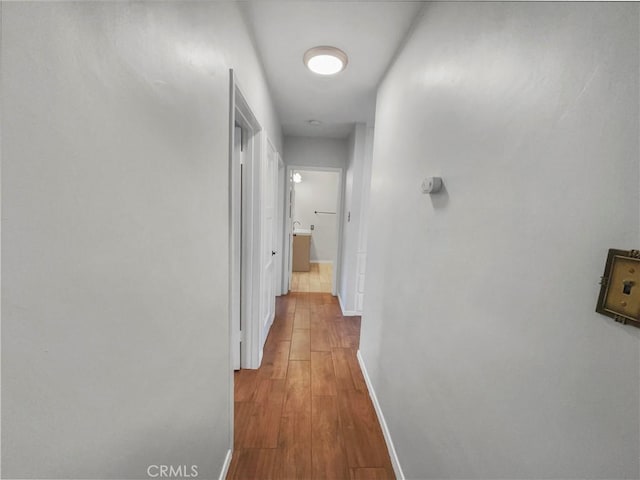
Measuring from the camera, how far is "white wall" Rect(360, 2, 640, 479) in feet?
1.49

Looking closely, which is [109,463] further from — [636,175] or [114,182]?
[636,175]

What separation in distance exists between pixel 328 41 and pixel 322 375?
8.12ft

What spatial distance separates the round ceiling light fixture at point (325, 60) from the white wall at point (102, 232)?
0.87 m

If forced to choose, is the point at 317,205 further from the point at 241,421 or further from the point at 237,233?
the point at 241,421

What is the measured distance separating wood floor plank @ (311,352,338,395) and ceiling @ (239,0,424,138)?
2.45 m

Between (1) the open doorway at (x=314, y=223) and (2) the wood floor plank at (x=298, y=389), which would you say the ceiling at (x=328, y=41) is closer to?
(2) the wood floor plank at (x=298, y=389)

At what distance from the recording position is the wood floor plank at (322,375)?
199cm

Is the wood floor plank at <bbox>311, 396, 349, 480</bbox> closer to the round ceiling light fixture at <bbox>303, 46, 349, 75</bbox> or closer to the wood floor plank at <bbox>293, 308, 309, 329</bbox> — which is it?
the wood floor plank at <bbox>293, 308, 309, 329</bbox>

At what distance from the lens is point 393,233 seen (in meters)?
1.55

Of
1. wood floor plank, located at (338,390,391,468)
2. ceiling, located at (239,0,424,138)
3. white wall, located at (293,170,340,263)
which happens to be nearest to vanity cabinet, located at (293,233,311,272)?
white wall, located at (293,170,340,263)

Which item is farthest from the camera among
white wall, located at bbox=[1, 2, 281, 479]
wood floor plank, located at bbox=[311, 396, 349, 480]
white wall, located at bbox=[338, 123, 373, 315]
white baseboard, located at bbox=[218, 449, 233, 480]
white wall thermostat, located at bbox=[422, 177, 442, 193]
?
white wall, located at bbox=[338, 123, 373, 315]

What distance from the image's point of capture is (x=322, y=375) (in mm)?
2164

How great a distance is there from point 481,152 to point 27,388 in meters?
1.16

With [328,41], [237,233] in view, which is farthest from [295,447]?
[328,41]
